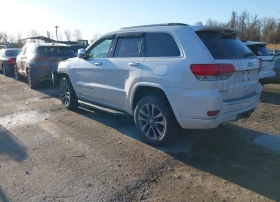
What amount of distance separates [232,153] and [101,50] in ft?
10.5

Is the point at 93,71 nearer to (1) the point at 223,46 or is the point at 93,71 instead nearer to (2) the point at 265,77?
(1) the point at 223,46

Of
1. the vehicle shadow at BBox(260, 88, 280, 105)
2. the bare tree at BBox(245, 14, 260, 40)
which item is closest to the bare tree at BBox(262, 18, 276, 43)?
the bare tree at BBox(245, 14, 260, 40)

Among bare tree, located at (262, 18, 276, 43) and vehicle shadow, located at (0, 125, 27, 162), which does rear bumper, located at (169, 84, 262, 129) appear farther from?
bare tree, located at (262, 18, 276, 43)

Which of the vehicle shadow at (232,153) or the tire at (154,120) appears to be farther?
the tire at (154,120)

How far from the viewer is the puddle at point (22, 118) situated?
219 inches

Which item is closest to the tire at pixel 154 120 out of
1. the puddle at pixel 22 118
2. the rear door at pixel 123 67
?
the rear door at pixel 123 67

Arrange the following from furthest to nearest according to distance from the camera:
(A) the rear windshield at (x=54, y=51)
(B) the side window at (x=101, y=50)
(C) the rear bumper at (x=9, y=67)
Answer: (C) the rear bumper at (x=9, y=67) → (A) the rear windshield at (x=54, y=51) → (B) the side window at (x=101, y=50)

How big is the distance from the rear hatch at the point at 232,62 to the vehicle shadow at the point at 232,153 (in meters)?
0.88

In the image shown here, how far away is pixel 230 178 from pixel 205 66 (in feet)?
4.88

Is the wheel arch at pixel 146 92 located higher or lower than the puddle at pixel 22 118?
higher

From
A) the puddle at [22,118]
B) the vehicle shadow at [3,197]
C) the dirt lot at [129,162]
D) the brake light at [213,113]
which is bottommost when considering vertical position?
the puddle at [22,118]

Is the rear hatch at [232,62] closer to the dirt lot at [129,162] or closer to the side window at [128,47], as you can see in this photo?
the dirt lot at [129,162]

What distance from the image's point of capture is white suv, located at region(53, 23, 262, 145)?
139 inches

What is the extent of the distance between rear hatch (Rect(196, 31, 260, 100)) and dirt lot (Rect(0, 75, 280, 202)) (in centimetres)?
97
